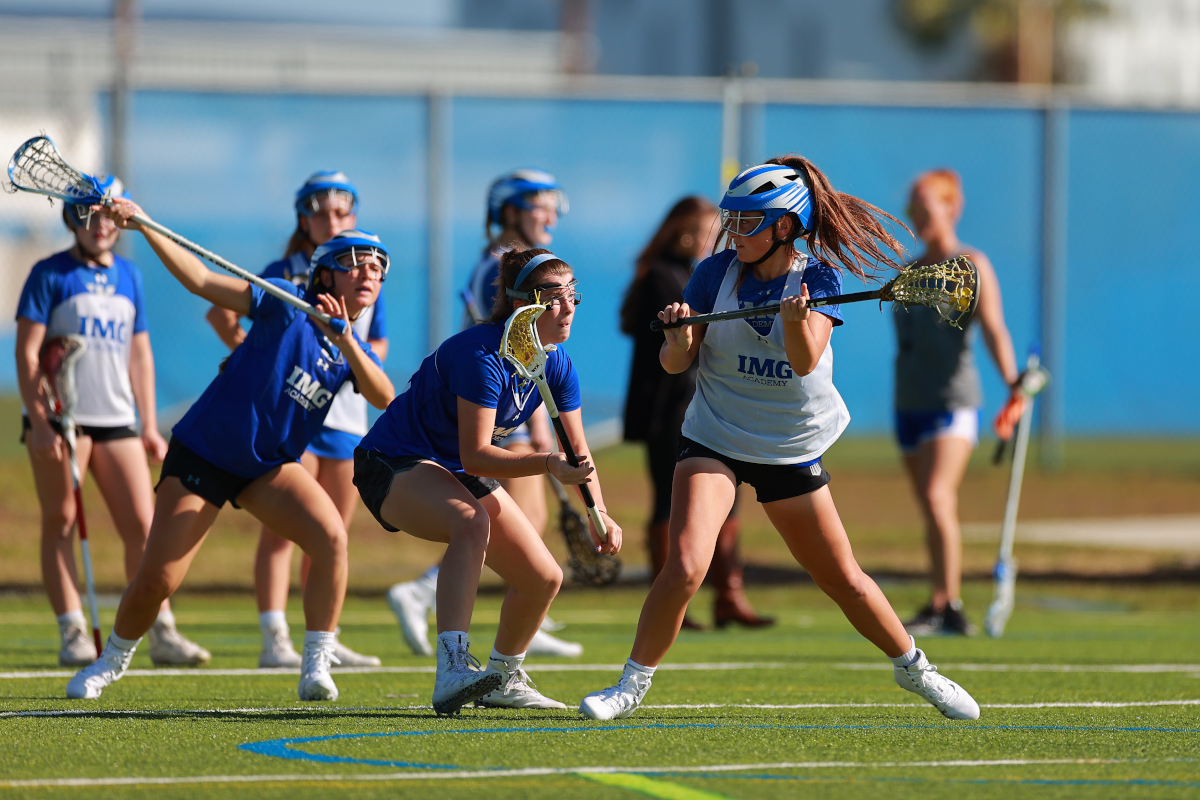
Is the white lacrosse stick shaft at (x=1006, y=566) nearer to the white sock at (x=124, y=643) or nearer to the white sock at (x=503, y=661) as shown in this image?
the white sock at (x=503, y=661)

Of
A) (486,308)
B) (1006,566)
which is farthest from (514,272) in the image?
(1006,566)

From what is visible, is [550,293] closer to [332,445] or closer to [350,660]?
[332,445]

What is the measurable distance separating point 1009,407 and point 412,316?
5.53m

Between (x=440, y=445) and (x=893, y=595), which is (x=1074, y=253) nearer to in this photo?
(x=893, y=595)

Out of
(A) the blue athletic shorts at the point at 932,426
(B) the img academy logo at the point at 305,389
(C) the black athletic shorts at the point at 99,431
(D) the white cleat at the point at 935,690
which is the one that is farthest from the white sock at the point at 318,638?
(A) the blue athletic shorts at the point at 932,426

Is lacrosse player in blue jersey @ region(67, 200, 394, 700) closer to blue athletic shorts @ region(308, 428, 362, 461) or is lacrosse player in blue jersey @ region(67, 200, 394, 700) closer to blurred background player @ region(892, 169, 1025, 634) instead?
blue athletic shorts @ region(308, 428, 362, 461)

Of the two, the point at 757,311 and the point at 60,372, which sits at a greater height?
the point at 757,311

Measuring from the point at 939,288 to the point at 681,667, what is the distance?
290cm

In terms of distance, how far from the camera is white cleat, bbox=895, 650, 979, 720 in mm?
5543

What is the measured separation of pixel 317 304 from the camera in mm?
5781

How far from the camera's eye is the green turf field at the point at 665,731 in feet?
14.2

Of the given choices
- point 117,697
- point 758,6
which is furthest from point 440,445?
point 758,6

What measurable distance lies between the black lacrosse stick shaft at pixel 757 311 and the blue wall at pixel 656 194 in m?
7.60

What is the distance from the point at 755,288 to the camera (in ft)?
18.0
